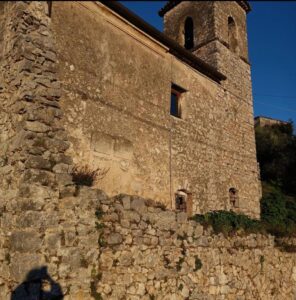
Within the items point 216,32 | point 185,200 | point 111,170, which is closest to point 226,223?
point 185,200

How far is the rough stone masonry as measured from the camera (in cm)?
484

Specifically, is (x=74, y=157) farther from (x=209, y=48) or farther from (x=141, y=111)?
(x=209, y=48)

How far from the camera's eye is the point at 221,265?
7.16m

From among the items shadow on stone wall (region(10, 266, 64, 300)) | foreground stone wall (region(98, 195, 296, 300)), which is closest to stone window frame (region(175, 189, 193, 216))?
foreground stone wall (region(98, 195, 296, 300))

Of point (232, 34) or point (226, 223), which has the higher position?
point (232, 34)

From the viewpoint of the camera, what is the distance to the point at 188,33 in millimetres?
14945

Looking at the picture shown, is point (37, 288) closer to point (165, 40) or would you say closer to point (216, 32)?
point (165, 40)

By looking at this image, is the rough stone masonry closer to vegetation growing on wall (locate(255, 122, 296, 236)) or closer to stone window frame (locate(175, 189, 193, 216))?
stone window frame (locate(175, 189, 193, 216))

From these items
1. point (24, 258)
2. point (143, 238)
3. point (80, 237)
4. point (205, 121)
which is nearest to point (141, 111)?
point (205, 121)

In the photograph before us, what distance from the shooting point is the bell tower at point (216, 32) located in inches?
518

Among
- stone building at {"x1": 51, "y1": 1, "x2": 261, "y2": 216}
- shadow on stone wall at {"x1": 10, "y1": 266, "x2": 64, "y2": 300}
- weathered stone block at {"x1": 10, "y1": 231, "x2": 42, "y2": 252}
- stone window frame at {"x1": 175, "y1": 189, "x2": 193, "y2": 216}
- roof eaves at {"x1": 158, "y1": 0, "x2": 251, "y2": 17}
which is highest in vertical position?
roof eaves at {"x1": 158, "y1": 0, "x2": 251, "y2": 17}

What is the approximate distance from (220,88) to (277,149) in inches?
354

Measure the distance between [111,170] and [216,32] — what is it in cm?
815

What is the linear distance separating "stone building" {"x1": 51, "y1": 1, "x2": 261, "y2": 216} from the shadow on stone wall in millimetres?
3076
